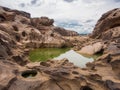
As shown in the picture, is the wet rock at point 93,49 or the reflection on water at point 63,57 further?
the wet rock at point 93,49

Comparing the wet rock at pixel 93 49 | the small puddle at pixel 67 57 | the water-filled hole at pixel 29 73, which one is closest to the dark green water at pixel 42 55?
the small puddle at pixel 67 57

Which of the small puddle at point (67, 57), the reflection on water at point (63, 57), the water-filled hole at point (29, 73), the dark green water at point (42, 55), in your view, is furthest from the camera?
the dark green water at point (42, 55)

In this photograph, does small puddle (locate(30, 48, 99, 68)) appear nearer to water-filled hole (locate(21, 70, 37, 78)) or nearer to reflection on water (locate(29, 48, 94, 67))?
reflection on water (locate(29, 48, 94, 67))

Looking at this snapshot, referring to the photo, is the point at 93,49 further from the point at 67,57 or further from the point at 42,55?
the point at 42,55

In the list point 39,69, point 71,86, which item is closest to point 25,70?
point 39,69

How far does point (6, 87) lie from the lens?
14.2 meters

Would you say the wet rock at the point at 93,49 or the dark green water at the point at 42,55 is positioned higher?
the wet rock at the point at 93,49

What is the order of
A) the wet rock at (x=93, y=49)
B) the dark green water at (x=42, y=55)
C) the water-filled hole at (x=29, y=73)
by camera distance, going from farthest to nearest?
the wet rock at (x=93, y=49) → the dark green water at (x=42, y=55) → the water-filled hole at (x=29, y=73)

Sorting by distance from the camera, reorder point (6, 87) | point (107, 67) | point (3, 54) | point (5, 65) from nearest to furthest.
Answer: point (6, 87), point (5, 65), point (107, 67), point (3, 54)

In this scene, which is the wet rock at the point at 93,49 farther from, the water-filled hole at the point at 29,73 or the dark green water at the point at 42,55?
the water-filled hole at the point at 29,73

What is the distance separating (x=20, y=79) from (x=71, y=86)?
138 inches

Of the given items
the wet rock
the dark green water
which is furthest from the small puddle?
the wet rock

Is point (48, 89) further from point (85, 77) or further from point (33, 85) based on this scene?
point (85, 77)

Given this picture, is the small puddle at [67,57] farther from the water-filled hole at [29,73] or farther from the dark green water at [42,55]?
the water-filled hole at [29,73]
